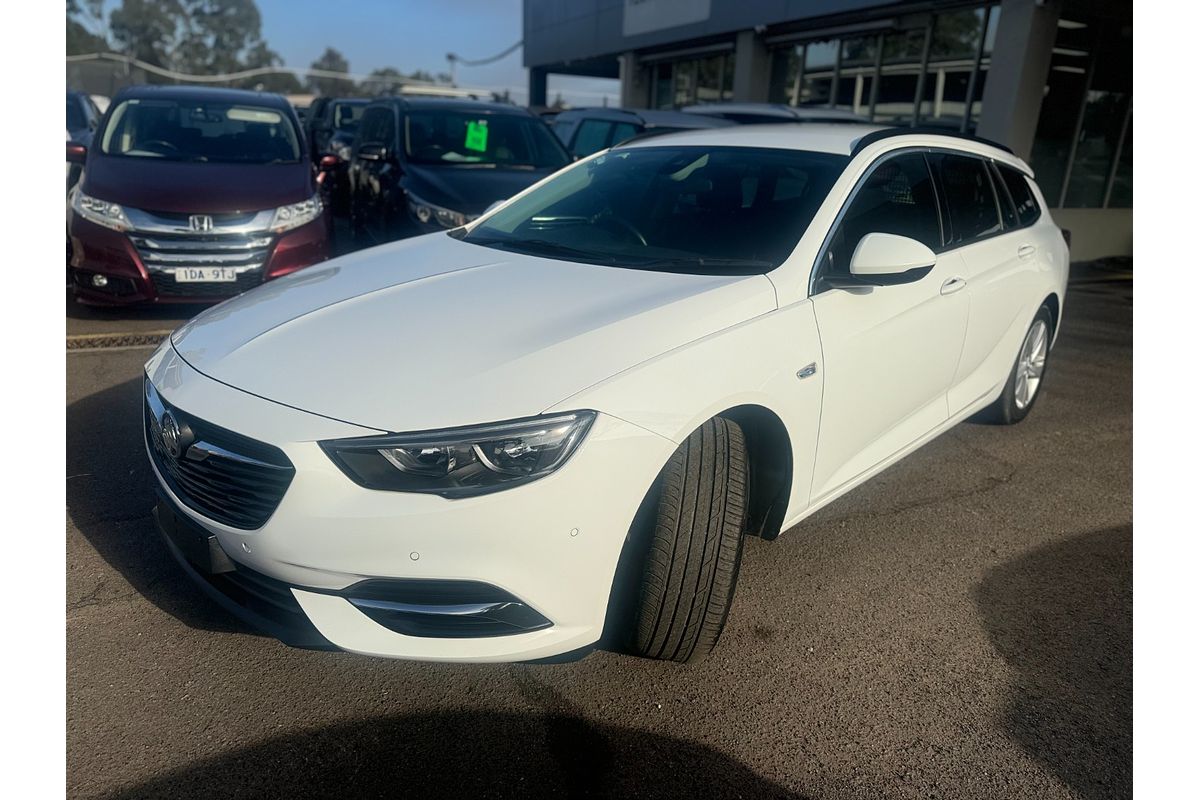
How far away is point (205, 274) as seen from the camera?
5.79 meters

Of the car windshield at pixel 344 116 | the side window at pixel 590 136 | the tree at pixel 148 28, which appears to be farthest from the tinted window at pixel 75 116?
the tree at pixel 148 28

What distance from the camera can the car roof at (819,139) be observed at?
10.9ft

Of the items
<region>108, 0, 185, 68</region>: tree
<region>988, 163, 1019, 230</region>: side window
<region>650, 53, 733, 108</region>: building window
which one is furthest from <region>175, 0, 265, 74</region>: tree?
<region>988, 163, 1019, 230</region>: side window

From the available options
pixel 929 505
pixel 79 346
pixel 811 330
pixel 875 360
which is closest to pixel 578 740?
pixel 811 330

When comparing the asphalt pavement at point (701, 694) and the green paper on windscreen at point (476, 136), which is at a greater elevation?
the green paper on windscreen at point (476, 136)

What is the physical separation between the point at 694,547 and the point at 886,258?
3.86 feet

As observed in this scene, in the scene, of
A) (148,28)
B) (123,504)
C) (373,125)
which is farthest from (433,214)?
(148,28)

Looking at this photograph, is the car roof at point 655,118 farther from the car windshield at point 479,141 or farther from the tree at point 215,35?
the tree at point 215,35

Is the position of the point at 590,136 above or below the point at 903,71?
below

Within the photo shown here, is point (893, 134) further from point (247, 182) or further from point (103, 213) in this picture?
point (103, 213)

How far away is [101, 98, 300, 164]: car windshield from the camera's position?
6680 millimetres

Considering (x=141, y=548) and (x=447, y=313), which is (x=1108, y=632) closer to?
(x=447, y=313)

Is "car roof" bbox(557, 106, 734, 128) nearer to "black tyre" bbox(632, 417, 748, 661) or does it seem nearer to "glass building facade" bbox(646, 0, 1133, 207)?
"glass building facade" bbox(646, 0, 1133, 207)

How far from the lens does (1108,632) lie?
2.88 meters
